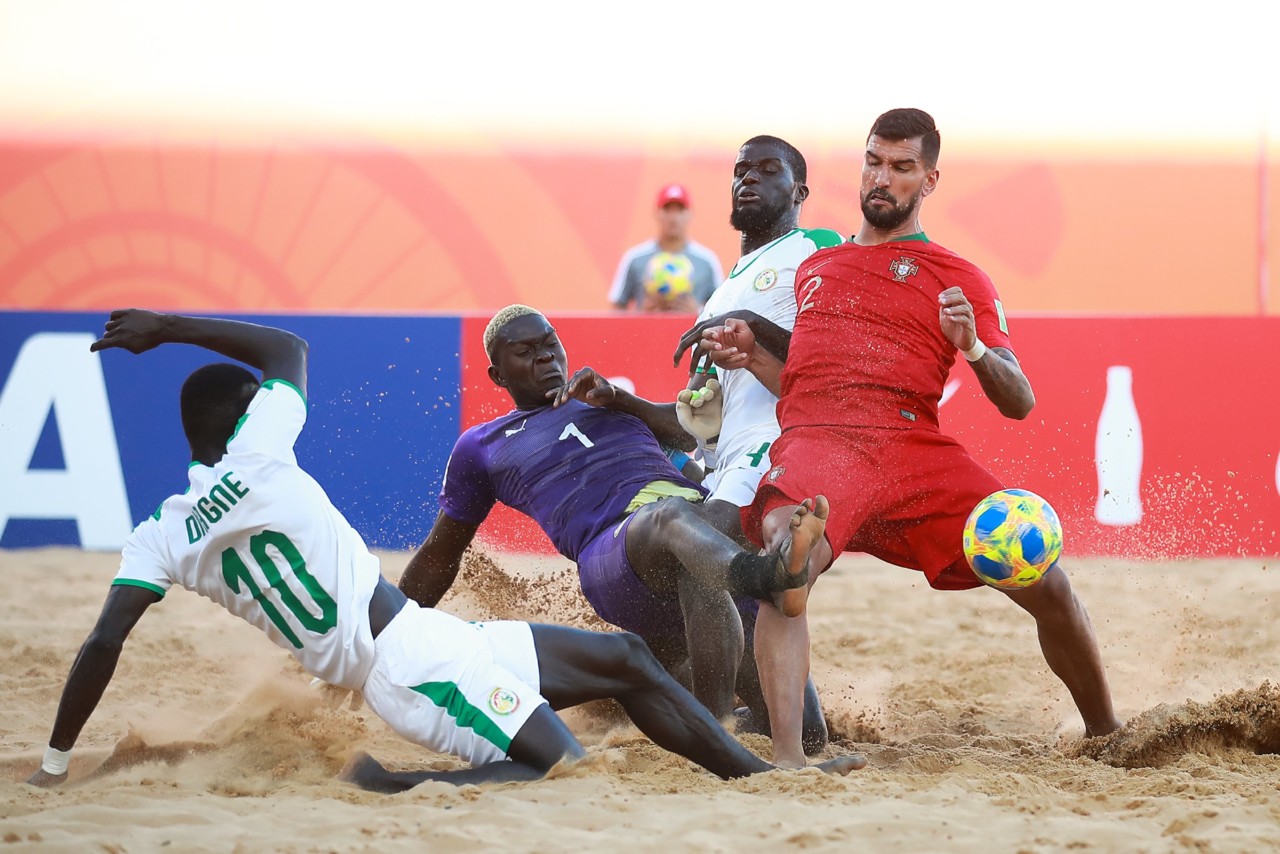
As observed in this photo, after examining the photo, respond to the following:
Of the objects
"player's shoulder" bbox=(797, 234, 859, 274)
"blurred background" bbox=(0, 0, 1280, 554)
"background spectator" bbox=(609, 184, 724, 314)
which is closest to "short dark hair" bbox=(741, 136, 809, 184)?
"player's shoulder" bbox=(797, 234, 859, 274)

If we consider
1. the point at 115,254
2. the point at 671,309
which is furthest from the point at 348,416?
the point at 115,254

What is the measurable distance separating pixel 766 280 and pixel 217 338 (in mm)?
2010

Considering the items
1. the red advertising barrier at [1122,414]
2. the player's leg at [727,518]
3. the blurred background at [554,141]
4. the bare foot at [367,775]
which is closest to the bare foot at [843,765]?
the player's leg at [727,518]

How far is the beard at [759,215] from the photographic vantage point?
213 inches

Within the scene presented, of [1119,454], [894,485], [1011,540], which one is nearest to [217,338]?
[894,485]

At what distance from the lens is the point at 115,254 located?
12398mm

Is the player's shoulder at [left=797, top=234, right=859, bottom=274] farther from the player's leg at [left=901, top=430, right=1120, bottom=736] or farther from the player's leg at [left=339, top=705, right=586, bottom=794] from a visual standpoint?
the player's leg at [left=339, top=705, right=586, bottom=794]

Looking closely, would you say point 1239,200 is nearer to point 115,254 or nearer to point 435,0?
point 435,0

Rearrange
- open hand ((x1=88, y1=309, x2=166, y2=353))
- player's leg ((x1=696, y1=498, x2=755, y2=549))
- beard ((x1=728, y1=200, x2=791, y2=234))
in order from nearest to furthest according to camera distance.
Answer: open hand ((x1=88, y1=309, x2=166, y2=353)), player's leg ((x1=696, y1=498, x2=755, y2=549)), beard ((x1=728, y1=200, x2=791, y2=234))

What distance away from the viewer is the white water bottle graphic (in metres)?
8.43

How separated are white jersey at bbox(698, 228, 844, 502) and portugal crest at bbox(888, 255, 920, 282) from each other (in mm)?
491

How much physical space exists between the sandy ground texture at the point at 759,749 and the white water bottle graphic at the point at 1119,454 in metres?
0.83

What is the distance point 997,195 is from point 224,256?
22.1 feet

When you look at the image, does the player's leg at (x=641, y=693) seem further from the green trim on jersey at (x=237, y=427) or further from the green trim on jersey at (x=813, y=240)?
the green trim on jersey at (x=813, y=240)
